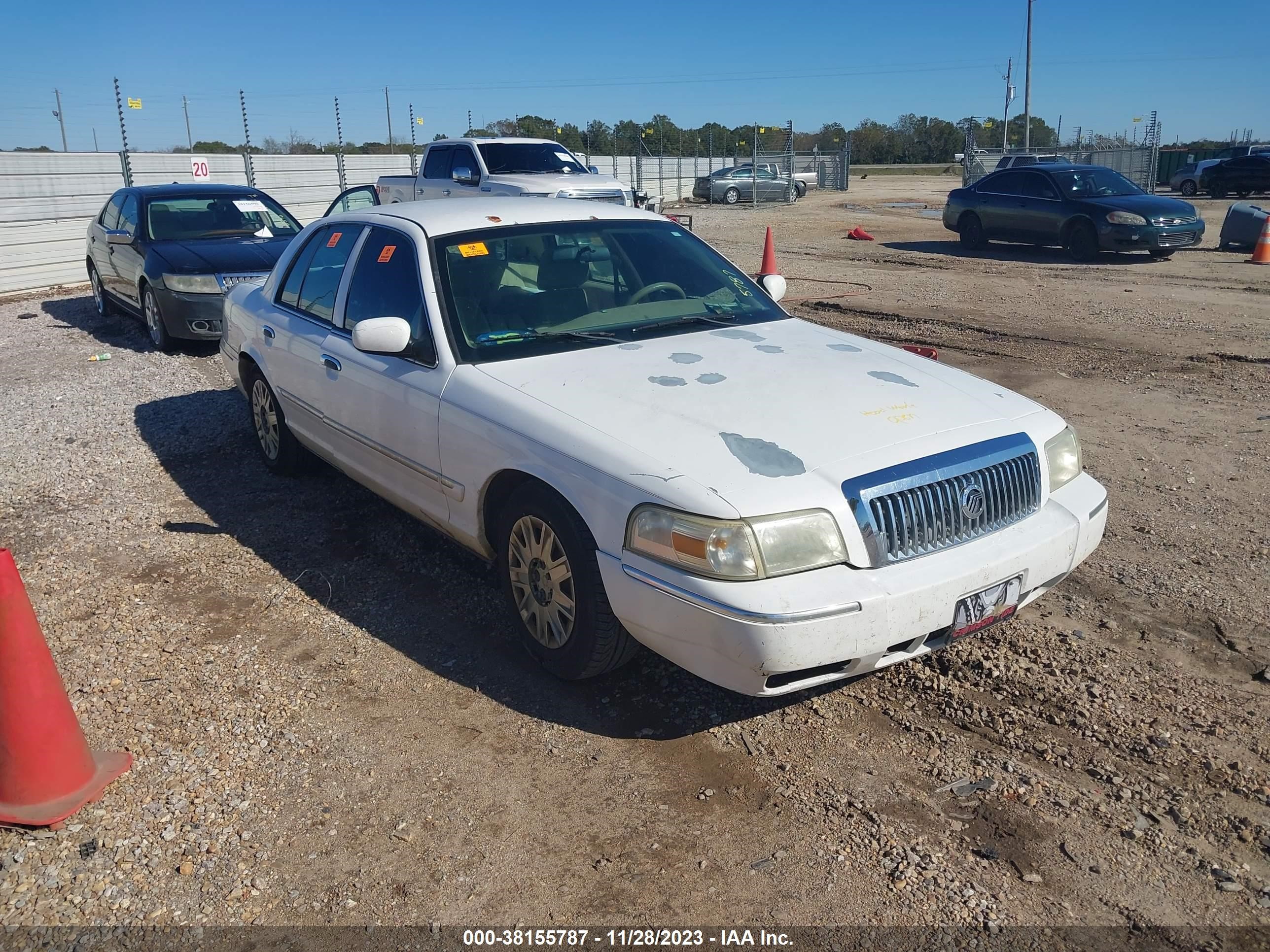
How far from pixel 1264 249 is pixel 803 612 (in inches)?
636

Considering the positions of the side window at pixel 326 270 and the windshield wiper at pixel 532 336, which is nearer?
the windshield wiper at pixel 532 336

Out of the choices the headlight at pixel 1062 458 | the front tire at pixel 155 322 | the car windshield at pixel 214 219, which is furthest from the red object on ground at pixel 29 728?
the car windshield at pixel 214 219

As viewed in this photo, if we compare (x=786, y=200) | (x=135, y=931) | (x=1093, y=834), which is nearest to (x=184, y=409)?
(x=135, y=931)

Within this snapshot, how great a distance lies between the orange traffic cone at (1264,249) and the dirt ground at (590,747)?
11.4m

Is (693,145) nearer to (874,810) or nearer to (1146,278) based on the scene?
(1146,278)

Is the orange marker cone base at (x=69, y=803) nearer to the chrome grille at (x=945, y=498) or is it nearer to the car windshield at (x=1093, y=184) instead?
the chrome grille at (x=945, y=498)

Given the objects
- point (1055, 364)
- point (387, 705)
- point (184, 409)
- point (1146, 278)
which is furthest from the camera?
point (1146, 278)

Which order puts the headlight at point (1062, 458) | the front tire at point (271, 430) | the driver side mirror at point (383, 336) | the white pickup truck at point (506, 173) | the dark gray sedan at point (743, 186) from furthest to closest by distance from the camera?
the dark gray sedan at point (743, 186) < the white pickup truck at point (506, 173) < the front tire at point (271, 430) < the driver side mirror at point (383, 336) < the headlight at point (1062, 458)

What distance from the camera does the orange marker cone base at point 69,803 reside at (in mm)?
3135

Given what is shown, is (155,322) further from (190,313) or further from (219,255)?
(219,255)

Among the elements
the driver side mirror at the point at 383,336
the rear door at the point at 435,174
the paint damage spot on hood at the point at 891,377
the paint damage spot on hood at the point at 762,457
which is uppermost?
the rear door at the point at 435,174

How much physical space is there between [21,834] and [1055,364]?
8437mm

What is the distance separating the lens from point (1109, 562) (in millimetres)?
4820

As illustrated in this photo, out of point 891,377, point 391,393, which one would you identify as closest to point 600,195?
point 391,393
